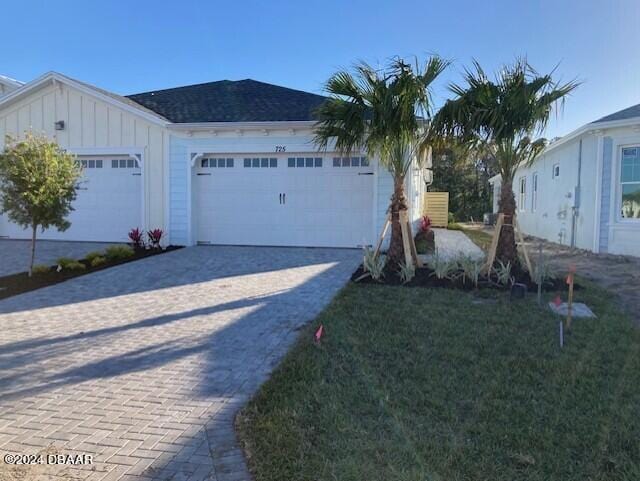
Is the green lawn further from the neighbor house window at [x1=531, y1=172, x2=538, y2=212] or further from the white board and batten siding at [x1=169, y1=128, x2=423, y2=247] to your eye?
the neighbor house window at [x1=531, y1=172, x2=538, y2=212]

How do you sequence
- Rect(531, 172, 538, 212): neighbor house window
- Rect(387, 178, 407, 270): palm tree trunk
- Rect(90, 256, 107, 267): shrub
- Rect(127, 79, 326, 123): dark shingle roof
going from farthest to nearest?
1. Rect(531, 172, 538, 212): neighbor house window
2. Rect(127, 79, 326, 123): dark shingle roof
3. Rect(90, 256, 107, 267): shrub
4. Rect(387, 178, 407, 270): palm tree trunk

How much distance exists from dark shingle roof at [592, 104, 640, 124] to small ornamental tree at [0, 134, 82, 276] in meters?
11.9

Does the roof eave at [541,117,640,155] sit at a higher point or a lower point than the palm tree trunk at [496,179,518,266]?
higher

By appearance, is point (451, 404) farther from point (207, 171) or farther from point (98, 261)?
point (207, 171)

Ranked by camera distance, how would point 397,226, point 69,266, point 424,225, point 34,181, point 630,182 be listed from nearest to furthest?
point 34,181 < point 397,226 < point 69,266 < point 630,182 < point 424,225

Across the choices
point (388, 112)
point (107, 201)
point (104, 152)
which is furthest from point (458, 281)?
point (104, 152)

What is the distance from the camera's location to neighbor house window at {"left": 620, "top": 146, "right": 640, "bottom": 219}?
1088 centimetres

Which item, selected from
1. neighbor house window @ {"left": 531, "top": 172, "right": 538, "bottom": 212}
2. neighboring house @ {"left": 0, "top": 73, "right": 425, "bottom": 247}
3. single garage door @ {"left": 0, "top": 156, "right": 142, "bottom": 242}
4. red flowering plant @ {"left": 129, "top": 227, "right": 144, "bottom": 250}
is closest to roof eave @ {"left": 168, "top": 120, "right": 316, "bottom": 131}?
neighboring house @ {"left": 0, "top": 73, "right": 425, "bottom": 247}

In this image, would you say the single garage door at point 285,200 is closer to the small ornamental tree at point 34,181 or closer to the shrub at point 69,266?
the shrub at point 69,266

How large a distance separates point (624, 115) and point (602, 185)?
179cm

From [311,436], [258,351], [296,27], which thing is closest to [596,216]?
[296,27]

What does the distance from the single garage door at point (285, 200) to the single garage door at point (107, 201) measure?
1985 mm

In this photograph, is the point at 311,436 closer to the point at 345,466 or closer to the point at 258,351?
the point at 345,466

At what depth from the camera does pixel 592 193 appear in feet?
38.7
